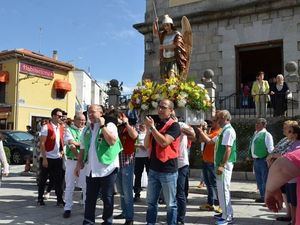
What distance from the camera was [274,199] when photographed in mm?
2510

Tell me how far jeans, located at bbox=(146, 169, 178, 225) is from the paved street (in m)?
1.19

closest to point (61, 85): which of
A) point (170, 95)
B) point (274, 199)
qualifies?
point (170, 95)

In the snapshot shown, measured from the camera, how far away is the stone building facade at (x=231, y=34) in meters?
14.8

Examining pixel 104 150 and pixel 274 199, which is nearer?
pixel 274 199

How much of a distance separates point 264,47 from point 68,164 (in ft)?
34.5

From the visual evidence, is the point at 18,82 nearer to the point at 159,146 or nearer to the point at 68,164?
the point at 68,164

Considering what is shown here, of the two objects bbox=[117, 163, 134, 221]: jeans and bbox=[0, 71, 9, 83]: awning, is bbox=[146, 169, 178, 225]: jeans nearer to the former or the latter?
bbox=[117, 163, 134, 221]: jeans

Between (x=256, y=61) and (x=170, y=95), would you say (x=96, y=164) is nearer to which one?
(x=170, y=95)

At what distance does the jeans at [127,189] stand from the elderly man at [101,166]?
53 centimetres

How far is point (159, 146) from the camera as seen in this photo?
5.46 meters

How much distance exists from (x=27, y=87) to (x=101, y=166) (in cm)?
3034

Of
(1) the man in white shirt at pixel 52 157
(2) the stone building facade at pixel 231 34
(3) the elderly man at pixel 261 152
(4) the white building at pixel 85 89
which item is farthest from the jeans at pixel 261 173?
(4) the white building at pixel 85 89

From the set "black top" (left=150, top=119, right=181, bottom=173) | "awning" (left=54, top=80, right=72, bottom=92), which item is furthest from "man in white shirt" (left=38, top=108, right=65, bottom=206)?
"awning" (left=54, top=80, right=72, bottom=92)

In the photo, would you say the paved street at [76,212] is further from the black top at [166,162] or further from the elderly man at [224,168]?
the black top at [166,162]
